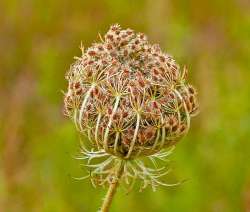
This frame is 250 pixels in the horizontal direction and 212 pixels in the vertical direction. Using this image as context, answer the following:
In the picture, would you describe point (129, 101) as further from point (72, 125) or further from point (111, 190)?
point (72, 125)

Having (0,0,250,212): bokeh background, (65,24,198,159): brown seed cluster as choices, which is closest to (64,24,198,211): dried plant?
(65,24,198,159): brown seed cluster

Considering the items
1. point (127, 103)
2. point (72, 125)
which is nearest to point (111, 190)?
point (127, 103)

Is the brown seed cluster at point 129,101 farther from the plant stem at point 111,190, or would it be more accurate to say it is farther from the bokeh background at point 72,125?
the bokeh background at point 72,125

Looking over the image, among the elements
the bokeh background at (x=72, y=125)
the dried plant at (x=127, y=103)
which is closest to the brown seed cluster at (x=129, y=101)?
the dried plant at (x=127, y=103)

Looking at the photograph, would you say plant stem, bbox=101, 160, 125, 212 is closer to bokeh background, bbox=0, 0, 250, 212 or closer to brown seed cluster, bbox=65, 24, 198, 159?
brown seed cluster, bbox=65, 24, 198, 159
